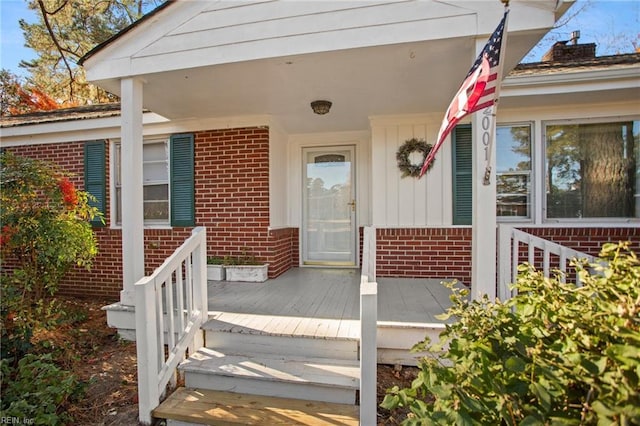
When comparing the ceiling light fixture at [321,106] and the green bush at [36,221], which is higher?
the ceiling light fixture at [321,106]

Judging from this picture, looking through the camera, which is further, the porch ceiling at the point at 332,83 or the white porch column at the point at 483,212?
the porch ceiling at the point at 332,83

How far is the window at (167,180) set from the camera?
4527mm

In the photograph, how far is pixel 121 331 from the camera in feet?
10.2

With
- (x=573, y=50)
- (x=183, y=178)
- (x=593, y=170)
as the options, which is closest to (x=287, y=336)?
(x=183, y=178)

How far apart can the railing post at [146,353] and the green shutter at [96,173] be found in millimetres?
3559

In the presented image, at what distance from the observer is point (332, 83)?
3178 mm

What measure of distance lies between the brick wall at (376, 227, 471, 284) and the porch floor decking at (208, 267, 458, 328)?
0.17m

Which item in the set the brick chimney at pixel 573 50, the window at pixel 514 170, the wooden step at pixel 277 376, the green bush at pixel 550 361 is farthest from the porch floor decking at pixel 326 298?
the brick chimney at pixel 573 50

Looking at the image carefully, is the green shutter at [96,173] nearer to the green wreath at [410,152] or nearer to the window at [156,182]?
the window at [156,182]

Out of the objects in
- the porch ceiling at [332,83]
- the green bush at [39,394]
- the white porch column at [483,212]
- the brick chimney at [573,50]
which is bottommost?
the green bush at [39,394]

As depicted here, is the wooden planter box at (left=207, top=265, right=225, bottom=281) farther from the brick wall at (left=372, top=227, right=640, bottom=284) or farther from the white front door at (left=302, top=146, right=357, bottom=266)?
the brick wall at (left=372, top=227, right=640, bottom=284)

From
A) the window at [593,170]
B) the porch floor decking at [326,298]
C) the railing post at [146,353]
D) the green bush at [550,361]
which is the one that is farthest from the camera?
the window at [593,170]

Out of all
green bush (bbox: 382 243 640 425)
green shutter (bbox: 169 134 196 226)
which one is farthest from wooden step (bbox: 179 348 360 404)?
green shutter (bbox: 169 134 196 226)

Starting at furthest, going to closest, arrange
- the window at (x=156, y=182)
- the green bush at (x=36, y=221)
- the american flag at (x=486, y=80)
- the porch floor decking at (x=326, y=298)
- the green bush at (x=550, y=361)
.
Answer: the window at (x=156, y=182) → the green bush at (x=36, y=221) → the porch floor decking at (x=326, y=298) → the american flag at (x=486, y=80) → the green bush at (x=550, y=361)
